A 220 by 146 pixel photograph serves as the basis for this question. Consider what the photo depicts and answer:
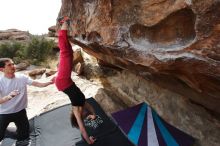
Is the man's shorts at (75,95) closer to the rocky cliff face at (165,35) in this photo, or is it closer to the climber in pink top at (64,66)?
the climber in pink top at (64,66)

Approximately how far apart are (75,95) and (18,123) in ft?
4.59

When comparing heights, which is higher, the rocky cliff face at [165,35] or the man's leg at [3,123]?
the rocky cliff face at [165,35]

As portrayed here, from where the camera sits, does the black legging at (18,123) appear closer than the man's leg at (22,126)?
Yes

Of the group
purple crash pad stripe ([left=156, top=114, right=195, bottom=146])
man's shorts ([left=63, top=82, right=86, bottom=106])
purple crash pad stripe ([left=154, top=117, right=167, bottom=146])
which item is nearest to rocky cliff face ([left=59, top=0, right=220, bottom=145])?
purple crash pad stripe ([left=156, top=114, right=195, bottom=146])

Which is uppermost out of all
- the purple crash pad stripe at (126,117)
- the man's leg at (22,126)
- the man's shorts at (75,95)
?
the man's shorts at (75,95)

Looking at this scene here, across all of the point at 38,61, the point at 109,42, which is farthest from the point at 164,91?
the point at 38,61

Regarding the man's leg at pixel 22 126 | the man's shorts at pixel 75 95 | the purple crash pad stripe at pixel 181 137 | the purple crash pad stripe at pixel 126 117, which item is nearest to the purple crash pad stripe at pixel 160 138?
the purple crash pad stripe at pixel 181 137

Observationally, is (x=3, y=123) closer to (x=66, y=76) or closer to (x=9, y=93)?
(x=9, y=93)

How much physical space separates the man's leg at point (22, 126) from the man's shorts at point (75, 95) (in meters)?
1.15

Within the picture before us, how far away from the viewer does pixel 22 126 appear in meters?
5.83

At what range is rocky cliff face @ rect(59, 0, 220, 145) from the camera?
107 inches

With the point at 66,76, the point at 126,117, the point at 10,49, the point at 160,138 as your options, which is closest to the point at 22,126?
the point at 66,76

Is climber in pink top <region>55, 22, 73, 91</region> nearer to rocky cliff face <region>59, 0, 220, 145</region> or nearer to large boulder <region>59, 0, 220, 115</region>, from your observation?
rocky cliff face <region>59, 0, 220, 145</region>

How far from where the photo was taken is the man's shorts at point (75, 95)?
5.11 meters
